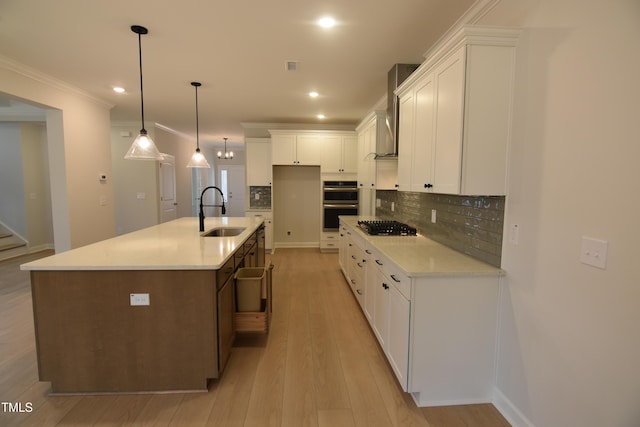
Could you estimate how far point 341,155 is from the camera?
19.5 ft

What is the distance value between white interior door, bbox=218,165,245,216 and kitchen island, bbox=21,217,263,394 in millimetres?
8763

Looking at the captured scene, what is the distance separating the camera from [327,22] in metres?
2.44

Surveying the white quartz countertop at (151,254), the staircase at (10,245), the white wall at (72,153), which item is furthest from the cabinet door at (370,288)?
the staircase at (10,245)

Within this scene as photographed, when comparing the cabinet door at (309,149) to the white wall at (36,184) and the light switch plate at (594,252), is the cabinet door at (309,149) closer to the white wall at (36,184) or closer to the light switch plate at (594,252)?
the light switch plate at (594,252)

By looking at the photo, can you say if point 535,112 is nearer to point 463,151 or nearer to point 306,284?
point 463,151

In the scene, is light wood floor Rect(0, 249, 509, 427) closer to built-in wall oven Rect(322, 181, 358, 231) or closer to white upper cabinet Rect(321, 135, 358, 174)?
built-in wall oven Rect(322, 181, 358, 231)

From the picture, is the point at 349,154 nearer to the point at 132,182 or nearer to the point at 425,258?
the point at 425,258

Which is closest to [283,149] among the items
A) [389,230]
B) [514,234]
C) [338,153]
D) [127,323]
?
[338,153]

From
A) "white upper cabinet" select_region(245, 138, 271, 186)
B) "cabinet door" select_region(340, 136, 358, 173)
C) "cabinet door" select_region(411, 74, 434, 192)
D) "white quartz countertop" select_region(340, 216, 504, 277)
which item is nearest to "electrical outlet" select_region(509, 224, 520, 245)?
"white quartz countertop" select_region(340, 216, 504, 277)

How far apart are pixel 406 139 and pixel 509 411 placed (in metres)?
2.13

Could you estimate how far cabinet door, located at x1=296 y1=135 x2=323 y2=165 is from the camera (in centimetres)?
589

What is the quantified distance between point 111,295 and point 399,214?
3.16 m

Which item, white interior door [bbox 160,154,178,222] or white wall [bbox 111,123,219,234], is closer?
white wall [bbox 111,123,219,234]

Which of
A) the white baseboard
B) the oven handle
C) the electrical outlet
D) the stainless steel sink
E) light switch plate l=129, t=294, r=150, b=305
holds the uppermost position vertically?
the electrical outlet
